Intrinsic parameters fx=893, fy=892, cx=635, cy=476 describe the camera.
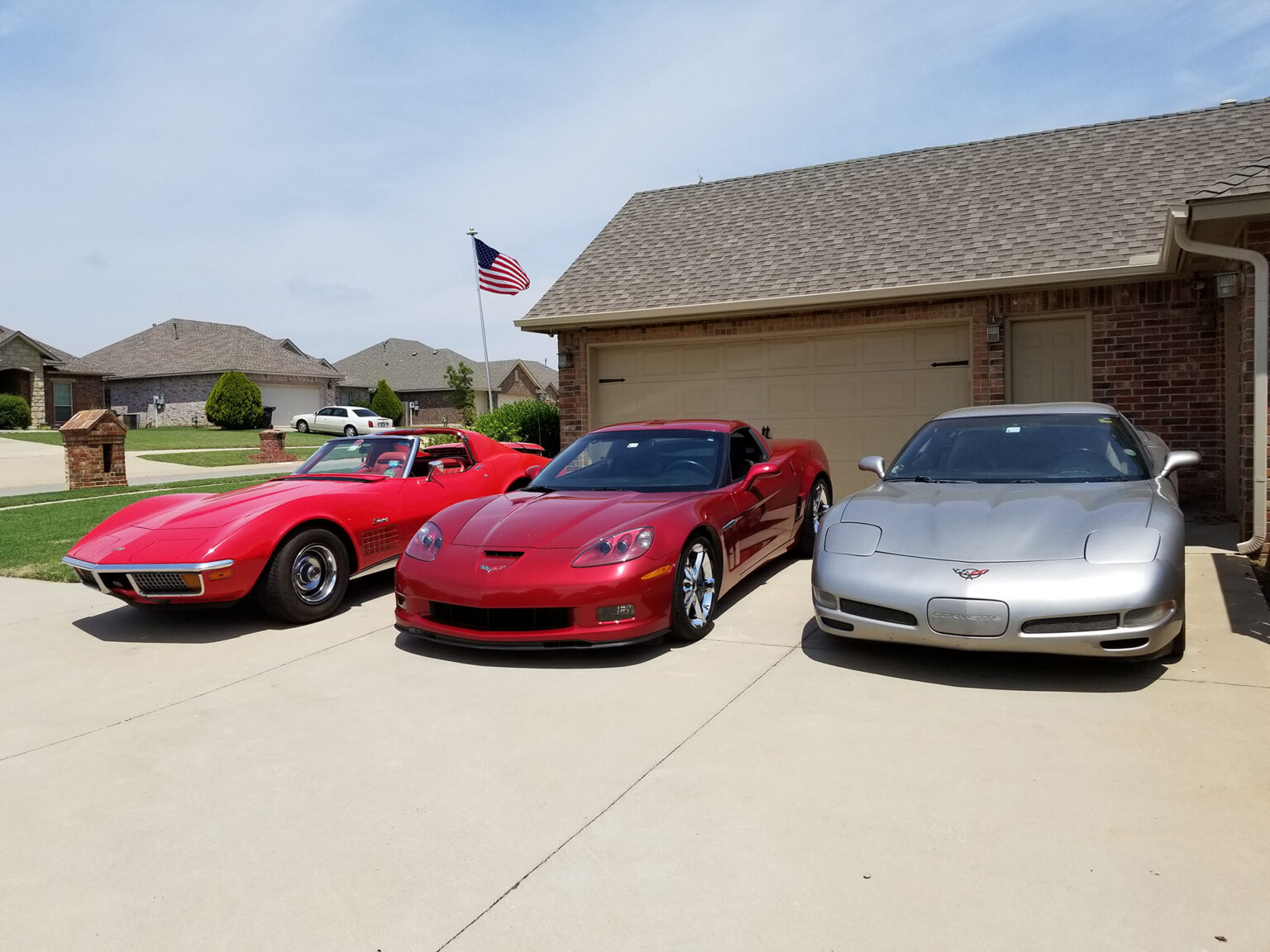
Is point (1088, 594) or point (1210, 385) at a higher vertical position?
point (1210, 385)

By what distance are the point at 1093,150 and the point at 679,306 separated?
18.4 ft

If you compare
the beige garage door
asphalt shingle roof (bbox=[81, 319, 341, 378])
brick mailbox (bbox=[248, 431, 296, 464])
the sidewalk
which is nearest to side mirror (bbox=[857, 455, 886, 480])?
the beige garage door

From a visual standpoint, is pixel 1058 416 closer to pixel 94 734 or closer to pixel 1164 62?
pixel 94 734

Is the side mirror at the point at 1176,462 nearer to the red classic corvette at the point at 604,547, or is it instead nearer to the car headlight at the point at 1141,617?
the car headlight at the point at 1141,617

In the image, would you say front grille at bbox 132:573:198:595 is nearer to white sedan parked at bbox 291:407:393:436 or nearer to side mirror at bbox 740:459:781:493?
side mirror at bbox 740:459:781:493

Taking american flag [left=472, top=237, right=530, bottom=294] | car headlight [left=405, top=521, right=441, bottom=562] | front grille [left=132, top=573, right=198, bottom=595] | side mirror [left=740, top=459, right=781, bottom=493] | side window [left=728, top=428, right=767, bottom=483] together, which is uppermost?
american flag [left=472, top=237, right=530, bottom=294]

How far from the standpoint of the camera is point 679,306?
35.3ft

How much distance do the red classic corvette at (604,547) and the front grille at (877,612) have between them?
0.93 metres

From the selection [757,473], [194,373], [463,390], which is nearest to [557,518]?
[757,473]

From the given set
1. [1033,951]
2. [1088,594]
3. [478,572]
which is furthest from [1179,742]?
[478,572]

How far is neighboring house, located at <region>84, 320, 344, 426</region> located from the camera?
4047 cm

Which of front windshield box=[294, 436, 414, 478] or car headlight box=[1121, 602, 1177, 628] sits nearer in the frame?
car headlight box=[1121, 602, 1177, 628]

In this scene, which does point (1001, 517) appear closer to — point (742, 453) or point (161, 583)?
point (742, 453)

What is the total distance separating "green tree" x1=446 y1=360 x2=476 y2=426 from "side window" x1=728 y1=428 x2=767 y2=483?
40588 millimetres
